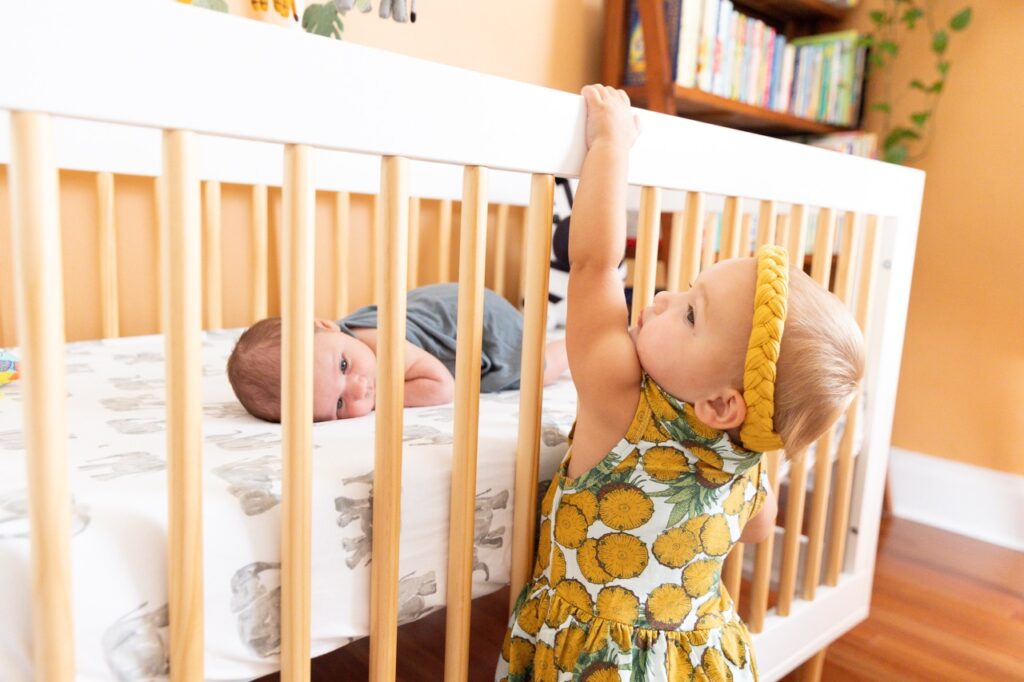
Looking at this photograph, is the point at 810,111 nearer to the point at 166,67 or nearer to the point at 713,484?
the point at 713,484

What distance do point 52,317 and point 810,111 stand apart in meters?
2.05

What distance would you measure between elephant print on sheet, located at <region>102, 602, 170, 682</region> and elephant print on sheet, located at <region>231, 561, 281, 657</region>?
5 centimetres

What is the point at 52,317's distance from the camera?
0.44m

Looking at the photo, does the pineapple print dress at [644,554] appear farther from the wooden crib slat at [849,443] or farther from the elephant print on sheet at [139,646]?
the wooden crib slat at [849,443]

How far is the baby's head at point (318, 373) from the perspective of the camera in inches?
33.4

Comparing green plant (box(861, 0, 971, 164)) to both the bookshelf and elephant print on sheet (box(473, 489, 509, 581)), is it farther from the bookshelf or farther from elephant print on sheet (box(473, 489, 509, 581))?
elephant print on sheet (box(473, 489, 509, 581))

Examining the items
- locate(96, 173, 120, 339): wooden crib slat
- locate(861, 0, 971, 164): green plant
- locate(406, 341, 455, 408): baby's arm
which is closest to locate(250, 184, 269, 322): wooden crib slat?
locate(96, 173, 120, 339): wooden crib slat

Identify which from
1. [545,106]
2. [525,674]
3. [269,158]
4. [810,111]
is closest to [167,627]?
[525,674]

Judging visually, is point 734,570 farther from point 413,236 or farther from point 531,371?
point 413,236

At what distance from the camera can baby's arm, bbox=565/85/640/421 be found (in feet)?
2.25

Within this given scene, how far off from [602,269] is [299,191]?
0.28 m

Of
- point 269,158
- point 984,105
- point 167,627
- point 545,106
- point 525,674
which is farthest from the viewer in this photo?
point 984,105

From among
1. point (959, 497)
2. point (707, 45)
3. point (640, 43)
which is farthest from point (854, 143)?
point (959, 497)

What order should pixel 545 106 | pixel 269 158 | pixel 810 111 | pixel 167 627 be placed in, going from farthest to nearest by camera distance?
pixel 810 111
pixel 269 158
pixel 545 106
pixel 167 627
